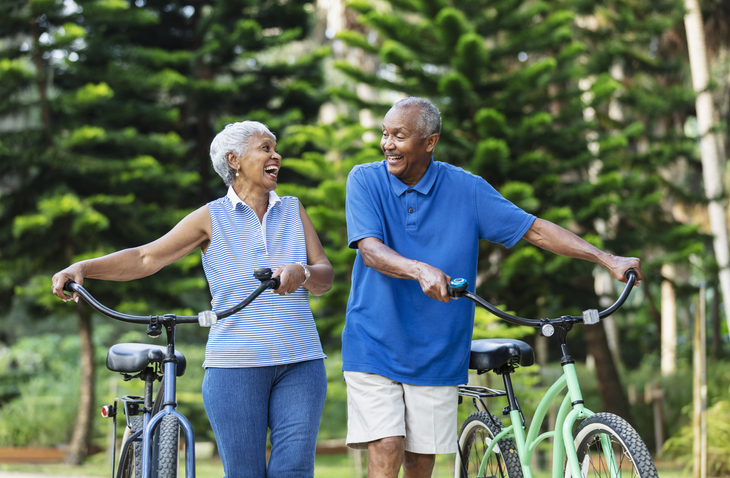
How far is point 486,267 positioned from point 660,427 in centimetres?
353

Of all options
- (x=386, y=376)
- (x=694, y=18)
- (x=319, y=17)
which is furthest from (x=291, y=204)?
(x=319, y=17)

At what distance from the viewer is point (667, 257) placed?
39.3 feet

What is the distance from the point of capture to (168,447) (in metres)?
2.78

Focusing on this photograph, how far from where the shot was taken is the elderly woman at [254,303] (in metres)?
3.01

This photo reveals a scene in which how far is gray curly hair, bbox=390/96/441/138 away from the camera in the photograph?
3160 mm

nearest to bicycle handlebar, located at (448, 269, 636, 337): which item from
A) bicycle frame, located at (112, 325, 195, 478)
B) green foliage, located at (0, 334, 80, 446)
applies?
bicycle frame, located at (112, 325, 195, 478)

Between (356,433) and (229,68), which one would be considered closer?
(356,433)

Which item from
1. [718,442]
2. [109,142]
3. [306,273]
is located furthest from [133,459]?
[109,142]

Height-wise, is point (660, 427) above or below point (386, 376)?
below

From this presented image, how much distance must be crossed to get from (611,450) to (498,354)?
2.49 feet

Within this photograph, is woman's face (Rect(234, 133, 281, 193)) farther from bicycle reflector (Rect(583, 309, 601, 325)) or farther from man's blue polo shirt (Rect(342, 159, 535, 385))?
bicycle reflector (Rect(583, 309, 601, 325))

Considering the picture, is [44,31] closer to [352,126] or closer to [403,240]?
[352,126]

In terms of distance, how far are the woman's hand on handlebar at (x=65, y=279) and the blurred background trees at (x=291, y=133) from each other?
7.80 m

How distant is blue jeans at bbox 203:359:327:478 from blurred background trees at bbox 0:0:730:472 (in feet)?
25.3
